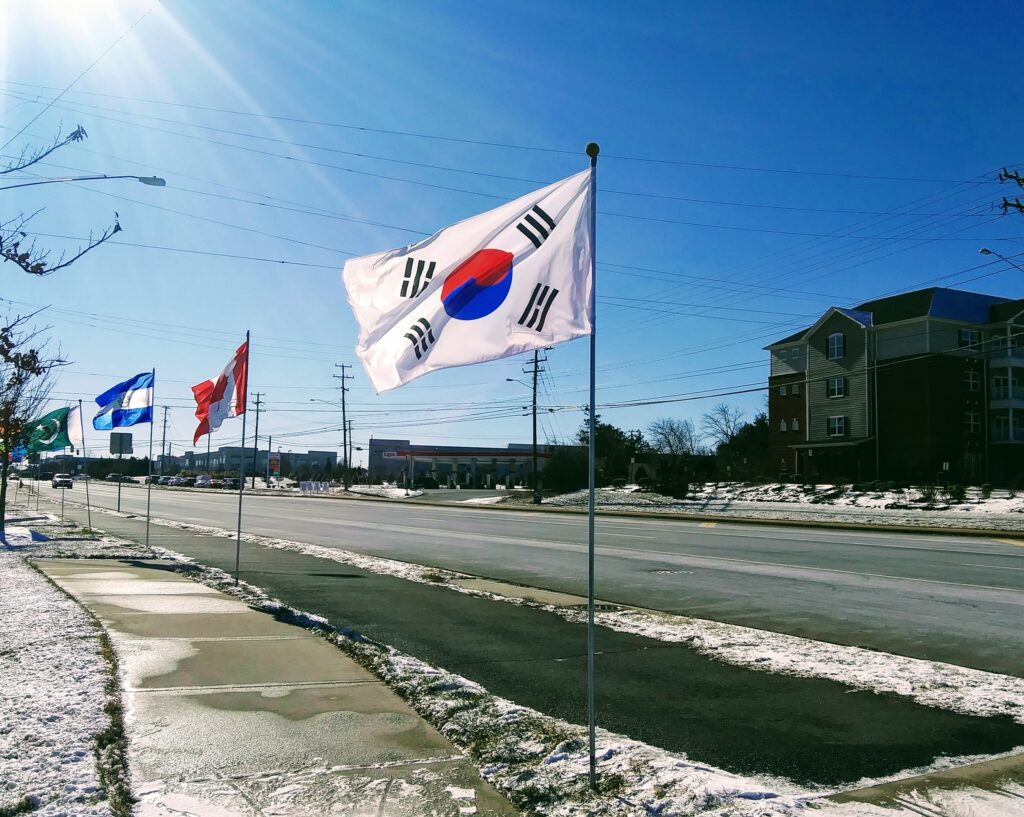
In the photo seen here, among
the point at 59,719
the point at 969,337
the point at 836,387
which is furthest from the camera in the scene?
the point at 836,387

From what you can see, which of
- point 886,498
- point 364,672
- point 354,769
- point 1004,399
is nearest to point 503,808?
point 354,769

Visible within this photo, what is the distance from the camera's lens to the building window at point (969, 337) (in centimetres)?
4647

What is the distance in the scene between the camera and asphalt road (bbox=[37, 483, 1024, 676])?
927 centimetres

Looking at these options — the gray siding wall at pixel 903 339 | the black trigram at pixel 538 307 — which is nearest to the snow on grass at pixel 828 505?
the gray siding wall at pixel 903 339

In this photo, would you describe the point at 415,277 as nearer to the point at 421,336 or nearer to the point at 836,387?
the point at 421,336

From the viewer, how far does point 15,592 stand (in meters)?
9.97

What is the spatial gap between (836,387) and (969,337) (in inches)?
292

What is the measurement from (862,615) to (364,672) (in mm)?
6444

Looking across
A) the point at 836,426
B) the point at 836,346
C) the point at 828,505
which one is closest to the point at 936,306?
the point at 836,346

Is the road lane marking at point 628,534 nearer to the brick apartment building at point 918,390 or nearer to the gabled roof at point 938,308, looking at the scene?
the brick apartment building at point 918,390

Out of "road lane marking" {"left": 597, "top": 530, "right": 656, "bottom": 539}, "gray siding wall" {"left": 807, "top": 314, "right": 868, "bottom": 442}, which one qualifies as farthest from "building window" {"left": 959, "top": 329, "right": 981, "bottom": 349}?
"road lane marking" {"left": 597, "top": 530, "right": 656, "bottom": 539}

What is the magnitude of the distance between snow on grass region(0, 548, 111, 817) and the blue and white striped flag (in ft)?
33.4

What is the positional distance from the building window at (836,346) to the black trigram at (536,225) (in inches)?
1868

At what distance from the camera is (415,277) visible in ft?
21.3
